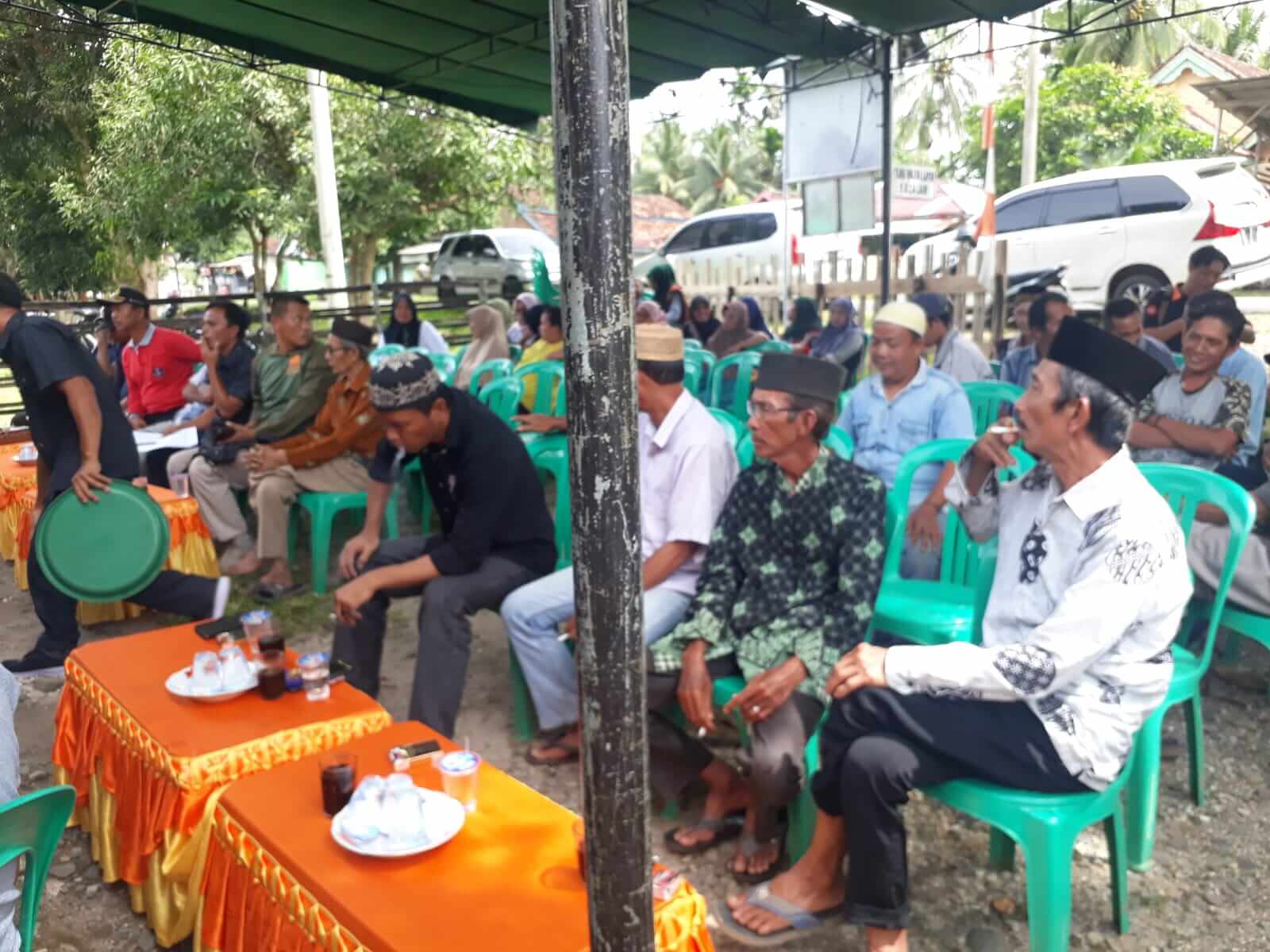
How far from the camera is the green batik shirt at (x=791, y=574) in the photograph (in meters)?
2.48

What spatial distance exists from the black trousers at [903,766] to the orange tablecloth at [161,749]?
3.79ft

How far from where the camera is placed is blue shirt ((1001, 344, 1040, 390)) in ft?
17.9

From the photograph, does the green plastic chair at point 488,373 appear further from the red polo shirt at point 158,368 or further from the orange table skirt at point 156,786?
the orange table skirt at point 156,786

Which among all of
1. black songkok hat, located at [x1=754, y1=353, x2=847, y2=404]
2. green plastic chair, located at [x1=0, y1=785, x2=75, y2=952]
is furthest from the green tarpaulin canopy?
green plastic chair, located at [x1=0, y1=785, x2=75, y2=952]

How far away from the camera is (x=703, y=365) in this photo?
246 inches

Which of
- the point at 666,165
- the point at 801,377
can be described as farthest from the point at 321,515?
the point at 666,165

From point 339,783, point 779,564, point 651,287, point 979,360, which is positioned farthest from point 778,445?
point 651,287

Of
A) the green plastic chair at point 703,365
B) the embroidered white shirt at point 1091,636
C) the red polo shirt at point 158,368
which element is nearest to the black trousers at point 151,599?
the red polo shirt at point 158,368

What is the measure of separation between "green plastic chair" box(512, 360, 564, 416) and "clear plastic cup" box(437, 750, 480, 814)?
3.77 m

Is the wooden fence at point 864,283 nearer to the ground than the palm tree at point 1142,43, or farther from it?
nearer to the ground

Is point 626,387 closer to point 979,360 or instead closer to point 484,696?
point 484,696

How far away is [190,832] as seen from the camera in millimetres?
2182

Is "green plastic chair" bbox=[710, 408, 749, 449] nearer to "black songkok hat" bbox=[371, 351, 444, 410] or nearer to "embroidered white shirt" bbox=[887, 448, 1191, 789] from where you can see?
"black songkok hat" bbox=[371, 351, 444, 410]

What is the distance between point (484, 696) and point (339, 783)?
1826 mm
